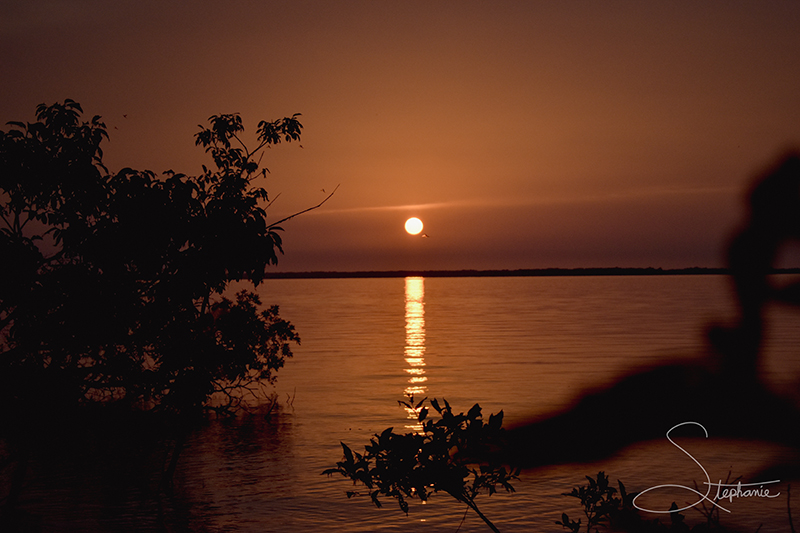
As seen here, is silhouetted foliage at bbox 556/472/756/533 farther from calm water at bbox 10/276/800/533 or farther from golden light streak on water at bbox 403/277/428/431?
golden light streak on water at bbox 403/277/428/431

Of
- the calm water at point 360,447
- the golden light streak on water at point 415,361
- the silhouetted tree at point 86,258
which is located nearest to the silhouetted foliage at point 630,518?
the calm water at point 360,447

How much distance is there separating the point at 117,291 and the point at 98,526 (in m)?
11.5

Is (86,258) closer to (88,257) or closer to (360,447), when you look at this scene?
(88,257)

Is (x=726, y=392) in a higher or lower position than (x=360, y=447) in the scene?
higher

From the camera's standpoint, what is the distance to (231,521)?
2047 centimetres

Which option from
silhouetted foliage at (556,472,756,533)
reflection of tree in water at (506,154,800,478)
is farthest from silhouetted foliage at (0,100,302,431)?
reflection of tree in water at (506,154,800,478)

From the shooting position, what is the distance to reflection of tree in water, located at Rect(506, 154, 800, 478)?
108cm

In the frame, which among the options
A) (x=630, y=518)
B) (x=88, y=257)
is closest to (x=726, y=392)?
(x=630, y=518)

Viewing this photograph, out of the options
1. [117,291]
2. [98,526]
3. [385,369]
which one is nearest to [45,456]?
[98,526]

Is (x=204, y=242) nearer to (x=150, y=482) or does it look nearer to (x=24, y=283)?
(x=24, y=283)

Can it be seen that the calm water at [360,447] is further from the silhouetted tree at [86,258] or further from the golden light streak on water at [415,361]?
the silhouetted tree at [86,258]

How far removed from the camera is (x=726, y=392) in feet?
4.71

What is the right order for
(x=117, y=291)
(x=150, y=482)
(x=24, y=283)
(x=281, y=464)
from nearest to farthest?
(x=24, y=283) < (x=117, y=291) < (x=150, y=482) < (x=281, y=464)

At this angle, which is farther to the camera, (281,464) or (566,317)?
(566,317)
